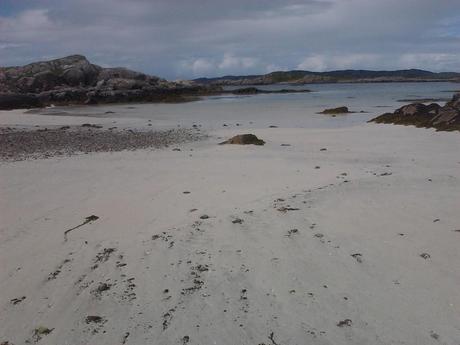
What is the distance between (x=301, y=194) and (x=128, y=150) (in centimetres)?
799

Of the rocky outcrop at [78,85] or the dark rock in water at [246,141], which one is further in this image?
the rocky outcrop at [78,85]

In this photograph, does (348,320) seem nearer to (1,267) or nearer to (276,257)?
(276,257)

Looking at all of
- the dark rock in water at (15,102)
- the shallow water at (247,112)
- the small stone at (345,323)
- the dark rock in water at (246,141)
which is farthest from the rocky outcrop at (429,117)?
the dark rock in water at (15,102)

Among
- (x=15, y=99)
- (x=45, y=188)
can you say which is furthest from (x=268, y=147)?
(x=15, y=99)

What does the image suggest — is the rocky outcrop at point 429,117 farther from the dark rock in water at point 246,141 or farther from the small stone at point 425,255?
the small stone at point 425,255

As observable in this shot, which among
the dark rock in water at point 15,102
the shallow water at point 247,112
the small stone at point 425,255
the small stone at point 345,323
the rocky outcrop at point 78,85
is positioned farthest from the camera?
the rocky outcrop at point 78,85

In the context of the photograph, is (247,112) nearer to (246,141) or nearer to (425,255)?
(246,141)

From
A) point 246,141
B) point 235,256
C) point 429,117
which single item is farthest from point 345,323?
point 429,117

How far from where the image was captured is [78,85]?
65875mm

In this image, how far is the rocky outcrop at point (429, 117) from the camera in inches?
738

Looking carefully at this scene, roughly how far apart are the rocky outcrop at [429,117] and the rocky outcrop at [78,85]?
32783 millimetres

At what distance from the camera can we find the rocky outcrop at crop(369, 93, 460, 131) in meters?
18.8

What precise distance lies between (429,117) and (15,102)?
34.8 metres

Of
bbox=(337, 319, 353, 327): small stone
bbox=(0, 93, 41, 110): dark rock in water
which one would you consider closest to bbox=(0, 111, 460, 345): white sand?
bbox=(337, 319, 353, 327): small stone
